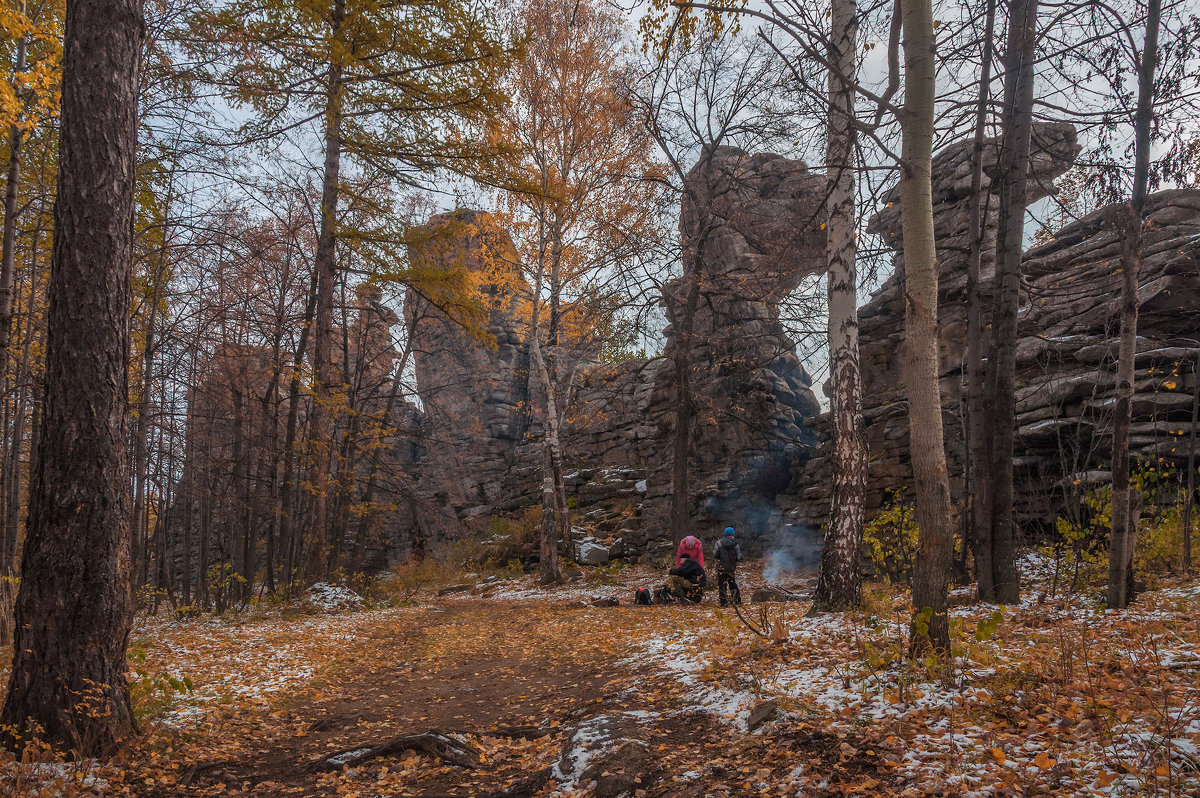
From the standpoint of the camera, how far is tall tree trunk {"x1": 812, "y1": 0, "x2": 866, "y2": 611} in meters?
6.64

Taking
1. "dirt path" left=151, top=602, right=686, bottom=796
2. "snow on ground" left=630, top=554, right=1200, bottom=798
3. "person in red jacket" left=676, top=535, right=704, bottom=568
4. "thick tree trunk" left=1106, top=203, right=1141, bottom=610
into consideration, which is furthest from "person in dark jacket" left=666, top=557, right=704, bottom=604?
"thick tree trunk" left=1106, top=203, right=1141, bottom=610

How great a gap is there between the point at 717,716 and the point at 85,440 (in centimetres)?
452

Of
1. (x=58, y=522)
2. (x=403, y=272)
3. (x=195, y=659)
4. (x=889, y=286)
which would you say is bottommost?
(x=195, y=659)

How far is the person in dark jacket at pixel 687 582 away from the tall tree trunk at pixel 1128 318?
21.1 feet

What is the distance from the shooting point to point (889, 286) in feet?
60.8

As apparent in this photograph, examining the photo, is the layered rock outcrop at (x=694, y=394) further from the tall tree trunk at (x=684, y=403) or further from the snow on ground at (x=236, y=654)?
the snow on ground at (x=236, y=654)

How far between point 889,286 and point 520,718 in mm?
17882

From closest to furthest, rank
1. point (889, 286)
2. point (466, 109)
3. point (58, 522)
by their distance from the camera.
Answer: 1. point (58, 522)
2. point (466, 109)
3. point (889, 286)

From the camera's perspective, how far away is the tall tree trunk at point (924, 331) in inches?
155

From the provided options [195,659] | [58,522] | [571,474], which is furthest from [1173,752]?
[571,474]

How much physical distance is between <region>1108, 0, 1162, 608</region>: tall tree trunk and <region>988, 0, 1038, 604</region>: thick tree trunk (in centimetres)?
94

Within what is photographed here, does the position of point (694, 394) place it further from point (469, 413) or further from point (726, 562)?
point (469, 413)

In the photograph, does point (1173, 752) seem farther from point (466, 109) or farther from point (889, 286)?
point (889, 286)

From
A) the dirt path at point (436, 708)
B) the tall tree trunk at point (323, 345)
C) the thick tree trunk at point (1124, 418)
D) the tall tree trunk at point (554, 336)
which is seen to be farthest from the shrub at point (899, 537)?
the tall tree trunk at point (323, 345)
